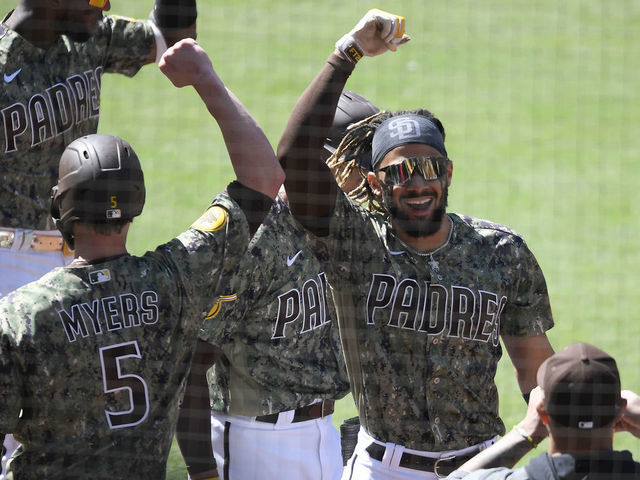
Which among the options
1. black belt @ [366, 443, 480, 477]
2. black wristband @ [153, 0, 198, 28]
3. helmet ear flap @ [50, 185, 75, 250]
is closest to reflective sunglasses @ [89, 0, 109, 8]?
black wristband @ [153, 0, 198, 28]

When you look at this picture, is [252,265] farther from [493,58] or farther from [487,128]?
[493,58]

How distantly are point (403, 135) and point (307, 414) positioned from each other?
112 cm

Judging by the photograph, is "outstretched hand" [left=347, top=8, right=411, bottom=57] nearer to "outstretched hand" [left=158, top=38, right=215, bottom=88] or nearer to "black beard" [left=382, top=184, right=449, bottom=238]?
"black beard" [left=382, top=184, right=449, bottom=238]

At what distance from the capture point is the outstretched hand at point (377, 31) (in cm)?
353

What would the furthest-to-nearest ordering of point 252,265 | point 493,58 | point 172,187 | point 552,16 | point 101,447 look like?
point 552,16 < point 493,58 < point 172,187 < point 252,265 < point 101,447

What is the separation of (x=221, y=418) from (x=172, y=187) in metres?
8.07

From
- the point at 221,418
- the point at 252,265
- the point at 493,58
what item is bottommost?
the point at 221,418

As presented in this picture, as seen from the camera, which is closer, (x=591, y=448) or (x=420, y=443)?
(x=591, y=448)

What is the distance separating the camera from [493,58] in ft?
50.8

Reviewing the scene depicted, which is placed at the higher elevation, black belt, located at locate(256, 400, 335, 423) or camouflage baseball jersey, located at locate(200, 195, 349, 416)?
camouflage baseball jersey, located at locate(200, 195, 349, 416)

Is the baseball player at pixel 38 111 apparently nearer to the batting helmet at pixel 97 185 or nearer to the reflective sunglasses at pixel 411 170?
the batting helmet at pixel 97 185

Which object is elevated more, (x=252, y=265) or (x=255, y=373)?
(x=252, y=265)

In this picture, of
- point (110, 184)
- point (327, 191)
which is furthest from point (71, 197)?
point (327, 191)

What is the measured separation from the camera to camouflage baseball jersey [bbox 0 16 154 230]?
4.34 m
